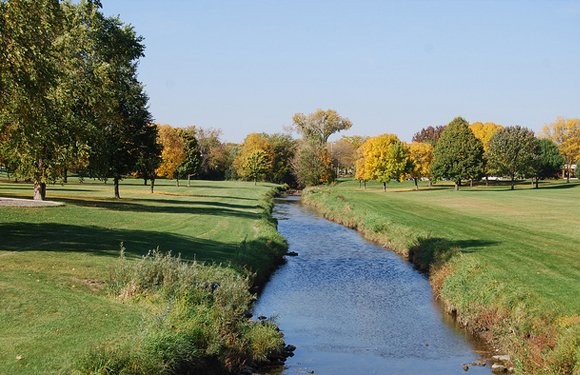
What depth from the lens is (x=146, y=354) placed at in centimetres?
1158

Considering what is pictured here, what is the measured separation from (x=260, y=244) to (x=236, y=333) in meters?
17.4

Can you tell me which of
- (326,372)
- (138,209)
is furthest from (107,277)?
(138,209)

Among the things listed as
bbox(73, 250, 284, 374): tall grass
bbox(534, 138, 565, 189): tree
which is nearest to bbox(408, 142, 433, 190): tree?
bbox(534, 138, 565, 189): tree

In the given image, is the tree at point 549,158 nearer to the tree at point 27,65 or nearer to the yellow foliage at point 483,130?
the yellow foliage at point 483,130

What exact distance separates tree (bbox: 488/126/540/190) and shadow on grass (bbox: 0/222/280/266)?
7954cm

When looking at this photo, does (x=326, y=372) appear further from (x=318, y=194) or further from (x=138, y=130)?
(x=318, y=194)

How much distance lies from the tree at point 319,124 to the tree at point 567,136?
53.7 m

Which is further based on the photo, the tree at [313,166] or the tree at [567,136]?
the tree at [567,136]

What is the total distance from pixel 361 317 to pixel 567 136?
12625 cm

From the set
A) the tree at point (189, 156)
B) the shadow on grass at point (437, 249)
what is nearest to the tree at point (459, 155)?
the tree at point (189, 156)

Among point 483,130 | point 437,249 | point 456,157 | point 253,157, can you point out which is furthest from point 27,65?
point 483,130

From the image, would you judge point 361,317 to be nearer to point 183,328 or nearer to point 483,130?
point 183,328

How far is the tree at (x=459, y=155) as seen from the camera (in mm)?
96375

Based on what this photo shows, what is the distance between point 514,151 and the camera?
101 meters
